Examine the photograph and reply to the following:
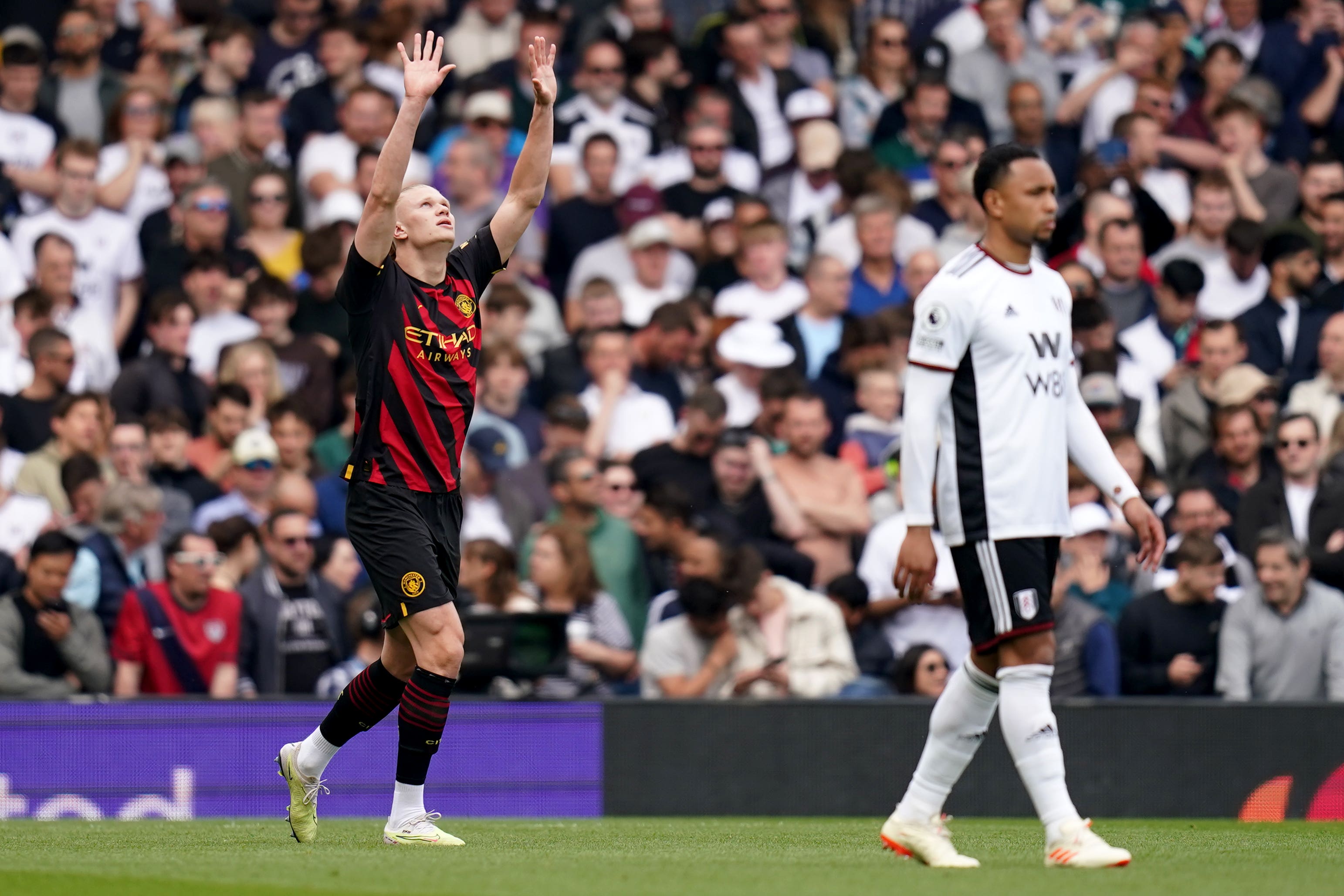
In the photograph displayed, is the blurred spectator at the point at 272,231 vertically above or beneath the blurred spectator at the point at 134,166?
beneath

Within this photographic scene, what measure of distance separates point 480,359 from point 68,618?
3707 mm

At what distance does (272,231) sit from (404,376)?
7.42 metres

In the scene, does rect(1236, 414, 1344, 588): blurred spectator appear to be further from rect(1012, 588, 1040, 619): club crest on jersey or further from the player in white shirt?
rect(1012, 588, 1040, 619): club crest on jersey

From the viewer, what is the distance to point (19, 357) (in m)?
14.0

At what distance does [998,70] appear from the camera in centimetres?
1772

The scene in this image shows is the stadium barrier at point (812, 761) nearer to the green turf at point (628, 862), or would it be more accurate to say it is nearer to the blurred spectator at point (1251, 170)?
the green turf at point (628, 862)

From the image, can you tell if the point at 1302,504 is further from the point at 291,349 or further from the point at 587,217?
the point at 291,349

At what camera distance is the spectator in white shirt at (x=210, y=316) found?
14273 millimetres

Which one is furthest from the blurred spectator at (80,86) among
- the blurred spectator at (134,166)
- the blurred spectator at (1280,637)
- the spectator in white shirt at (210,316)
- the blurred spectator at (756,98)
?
the blurred spectator at (1280,637)

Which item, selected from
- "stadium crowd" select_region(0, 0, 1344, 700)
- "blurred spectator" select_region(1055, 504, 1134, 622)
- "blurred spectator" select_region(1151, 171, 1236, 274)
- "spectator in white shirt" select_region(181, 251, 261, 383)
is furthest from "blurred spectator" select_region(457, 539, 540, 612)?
"blurred spectator" select_region(1151, 171, 1236, 274)

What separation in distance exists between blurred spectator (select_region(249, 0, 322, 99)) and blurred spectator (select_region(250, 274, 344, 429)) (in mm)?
2859

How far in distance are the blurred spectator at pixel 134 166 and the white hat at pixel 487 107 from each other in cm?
231

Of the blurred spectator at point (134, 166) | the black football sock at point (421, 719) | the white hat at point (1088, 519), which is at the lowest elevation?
the black football sock at point (421, 719)

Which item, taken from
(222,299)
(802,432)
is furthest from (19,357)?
(802,432)
